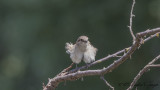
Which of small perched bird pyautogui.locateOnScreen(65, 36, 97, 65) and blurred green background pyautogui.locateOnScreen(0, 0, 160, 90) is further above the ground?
blurred green background pyautogui.locateOnScreen(0, 0, 160, 90)

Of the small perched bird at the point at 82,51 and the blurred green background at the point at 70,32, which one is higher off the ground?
the blurred green background at the point at 70,32

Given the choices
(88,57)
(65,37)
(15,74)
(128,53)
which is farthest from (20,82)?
(128,53)

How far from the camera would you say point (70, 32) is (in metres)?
8.74

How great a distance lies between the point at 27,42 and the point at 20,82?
102cm

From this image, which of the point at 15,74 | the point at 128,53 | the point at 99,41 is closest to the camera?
the point at 128,53

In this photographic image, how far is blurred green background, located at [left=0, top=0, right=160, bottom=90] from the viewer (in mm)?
8383

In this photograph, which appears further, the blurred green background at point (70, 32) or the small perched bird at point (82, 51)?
the blurred green background at point (70, 32)

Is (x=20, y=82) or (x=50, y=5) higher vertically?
(x=50, y=5)

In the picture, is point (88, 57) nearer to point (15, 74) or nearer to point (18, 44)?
point (18, 44)

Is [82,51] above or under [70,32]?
under

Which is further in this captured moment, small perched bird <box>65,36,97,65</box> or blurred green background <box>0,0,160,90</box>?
blurred green background <box>0,0,160,90</box>

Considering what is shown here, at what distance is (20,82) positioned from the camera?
9578mm

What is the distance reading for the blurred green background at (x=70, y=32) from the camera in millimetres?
8383

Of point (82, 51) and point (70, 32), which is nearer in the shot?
point (82, 51)
